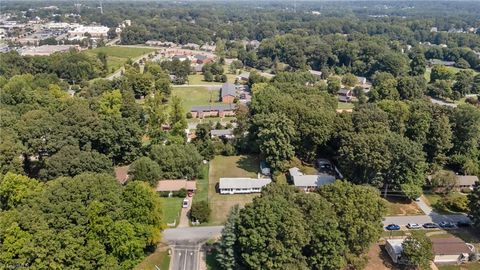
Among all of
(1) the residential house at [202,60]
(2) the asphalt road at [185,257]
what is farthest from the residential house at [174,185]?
(1) the residential house at [202,60]

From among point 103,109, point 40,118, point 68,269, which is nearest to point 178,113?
point 103,109

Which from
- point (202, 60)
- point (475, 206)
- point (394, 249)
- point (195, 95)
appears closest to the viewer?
point (394, 249)

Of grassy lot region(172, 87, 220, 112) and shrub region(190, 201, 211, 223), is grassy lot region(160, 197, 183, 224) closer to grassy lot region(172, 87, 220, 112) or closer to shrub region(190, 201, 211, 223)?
shrub region(190, 201, 211, 223)

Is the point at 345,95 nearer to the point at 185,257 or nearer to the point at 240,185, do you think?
the point at 240,185

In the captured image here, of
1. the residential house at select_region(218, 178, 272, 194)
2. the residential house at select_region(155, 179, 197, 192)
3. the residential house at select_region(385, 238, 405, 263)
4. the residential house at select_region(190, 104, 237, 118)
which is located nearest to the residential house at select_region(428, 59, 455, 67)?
the residential house at select_region(190, 104, 237, 118)

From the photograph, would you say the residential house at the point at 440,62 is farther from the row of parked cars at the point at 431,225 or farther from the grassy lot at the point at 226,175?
the row of parked cars at the point at 431,225

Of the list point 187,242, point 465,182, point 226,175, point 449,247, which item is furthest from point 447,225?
point 187,242

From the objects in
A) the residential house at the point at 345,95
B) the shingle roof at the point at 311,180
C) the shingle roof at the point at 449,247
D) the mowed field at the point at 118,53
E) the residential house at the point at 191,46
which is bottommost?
the shingle roof at the point at 449,247

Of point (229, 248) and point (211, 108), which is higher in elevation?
point (211, 108)
